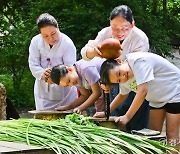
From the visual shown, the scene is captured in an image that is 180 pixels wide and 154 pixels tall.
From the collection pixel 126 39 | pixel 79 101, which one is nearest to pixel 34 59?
pixel 79 101

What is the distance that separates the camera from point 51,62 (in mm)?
4602

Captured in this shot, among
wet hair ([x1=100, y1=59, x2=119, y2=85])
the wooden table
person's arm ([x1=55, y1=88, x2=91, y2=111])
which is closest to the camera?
the wooden table

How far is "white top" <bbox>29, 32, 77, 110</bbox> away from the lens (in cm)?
454

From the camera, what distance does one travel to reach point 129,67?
348 centimetres

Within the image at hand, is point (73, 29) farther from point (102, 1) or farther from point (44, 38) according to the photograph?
point (44, 38)

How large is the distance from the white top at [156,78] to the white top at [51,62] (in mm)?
938

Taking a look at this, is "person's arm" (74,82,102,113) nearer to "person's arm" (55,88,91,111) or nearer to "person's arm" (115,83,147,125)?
"person's arm" (55,88,91,111)

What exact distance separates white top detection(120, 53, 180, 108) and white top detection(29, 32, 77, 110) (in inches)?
36.9

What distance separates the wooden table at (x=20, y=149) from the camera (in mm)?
2434

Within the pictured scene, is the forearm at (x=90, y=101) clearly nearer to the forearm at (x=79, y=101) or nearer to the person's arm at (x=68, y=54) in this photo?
the forearm at (x=79, y=101)

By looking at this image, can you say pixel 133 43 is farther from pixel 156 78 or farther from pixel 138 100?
pixel 138 100

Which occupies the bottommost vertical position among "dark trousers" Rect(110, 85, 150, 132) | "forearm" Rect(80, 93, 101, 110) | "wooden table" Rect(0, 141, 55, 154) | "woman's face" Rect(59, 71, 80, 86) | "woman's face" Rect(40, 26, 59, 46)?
"dark trousers" Rect(110, 85, 150, 132)

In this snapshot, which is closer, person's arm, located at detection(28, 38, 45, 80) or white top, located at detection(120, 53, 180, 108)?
white top, located at detection(120, 53, 180, 108)

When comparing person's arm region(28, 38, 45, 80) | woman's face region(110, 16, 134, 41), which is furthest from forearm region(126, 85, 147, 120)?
person's arm region(28, 38, 45, 80)
